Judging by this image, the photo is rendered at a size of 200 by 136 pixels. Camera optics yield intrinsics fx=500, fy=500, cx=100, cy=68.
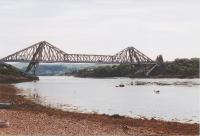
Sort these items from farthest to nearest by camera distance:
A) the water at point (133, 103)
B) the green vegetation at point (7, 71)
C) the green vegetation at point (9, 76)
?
1. the green vegetation at point (7, 71)
2. the green vegetation at point (9, 76)
3. the water at point (133, 103)

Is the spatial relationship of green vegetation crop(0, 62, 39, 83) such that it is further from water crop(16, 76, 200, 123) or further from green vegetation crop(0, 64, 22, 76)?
water crop(16, 76, 200, 123)

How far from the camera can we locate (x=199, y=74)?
196 meters

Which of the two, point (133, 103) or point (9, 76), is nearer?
point (133, 103)

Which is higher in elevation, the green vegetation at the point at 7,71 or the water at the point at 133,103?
the green vegetation at the point at 7,71

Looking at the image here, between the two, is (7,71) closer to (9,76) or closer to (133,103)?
(9,76)

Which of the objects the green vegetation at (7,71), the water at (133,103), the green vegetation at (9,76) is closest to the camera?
the water at (133,103)

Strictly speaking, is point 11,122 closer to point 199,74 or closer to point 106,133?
point 106,133

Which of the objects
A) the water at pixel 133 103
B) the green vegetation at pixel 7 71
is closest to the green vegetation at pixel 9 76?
the green vegetation at pixel 7 71

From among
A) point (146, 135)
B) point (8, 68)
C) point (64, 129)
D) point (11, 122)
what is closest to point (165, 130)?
point (146, 135)

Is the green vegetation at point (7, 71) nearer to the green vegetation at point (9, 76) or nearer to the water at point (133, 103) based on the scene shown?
the green vegetation at point (9, 76)

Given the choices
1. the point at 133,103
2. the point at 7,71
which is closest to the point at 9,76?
the point at 7,71

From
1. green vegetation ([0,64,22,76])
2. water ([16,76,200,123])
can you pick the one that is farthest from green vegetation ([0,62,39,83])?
water ([16,76,200,123])

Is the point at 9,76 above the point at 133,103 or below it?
above

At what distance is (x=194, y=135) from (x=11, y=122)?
1142cm
